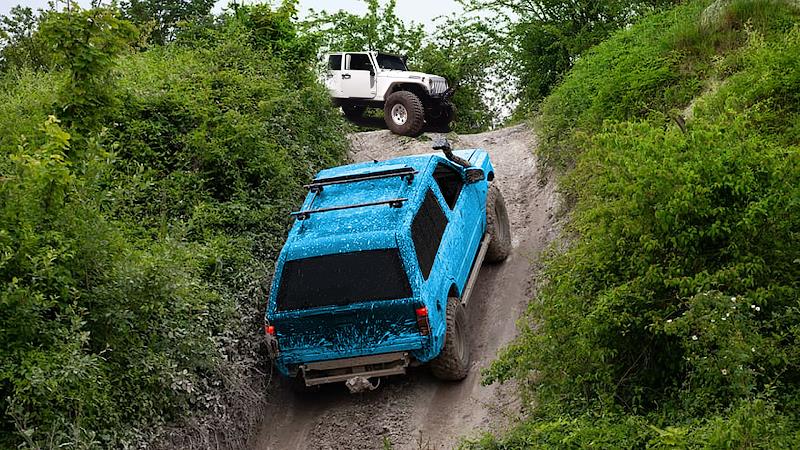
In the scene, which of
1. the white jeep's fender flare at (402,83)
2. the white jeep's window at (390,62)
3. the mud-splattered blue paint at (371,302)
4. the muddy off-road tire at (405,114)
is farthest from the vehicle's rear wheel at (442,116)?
the mud-splattered blue paint at (371,302)

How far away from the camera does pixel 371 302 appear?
9.21 meters

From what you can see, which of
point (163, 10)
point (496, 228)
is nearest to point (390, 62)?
point (163, 10)

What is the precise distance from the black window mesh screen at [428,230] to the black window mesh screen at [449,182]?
2.06 ft

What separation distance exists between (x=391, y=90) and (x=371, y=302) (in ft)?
33.7

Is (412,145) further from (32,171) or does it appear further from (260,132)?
(32,171)

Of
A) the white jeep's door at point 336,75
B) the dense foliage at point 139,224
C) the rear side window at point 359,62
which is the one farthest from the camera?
the white jeep's door at point 336,75

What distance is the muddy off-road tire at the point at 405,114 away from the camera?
18.1 m

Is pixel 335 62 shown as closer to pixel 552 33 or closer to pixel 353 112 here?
pixel 353 112

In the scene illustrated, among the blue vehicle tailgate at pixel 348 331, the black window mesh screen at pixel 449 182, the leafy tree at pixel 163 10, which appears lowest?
the blue vehicle tailgate at pixel 348 331

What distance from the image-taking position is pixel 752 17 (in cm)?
1276

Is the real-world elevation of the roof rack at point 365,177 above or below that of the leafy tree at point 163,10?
below


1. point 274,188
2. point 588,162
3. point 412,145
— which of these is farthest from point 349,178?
point 412,145

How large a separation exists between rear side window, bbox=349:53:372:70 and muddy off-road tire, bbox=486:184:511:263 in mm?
7245

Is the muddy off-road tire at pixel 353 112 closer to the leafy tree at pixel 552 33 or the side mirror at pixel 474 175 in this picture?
the leafy tree at pixel 552 33
